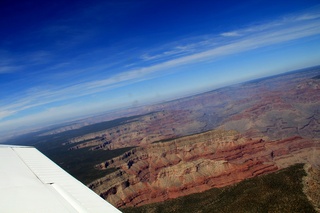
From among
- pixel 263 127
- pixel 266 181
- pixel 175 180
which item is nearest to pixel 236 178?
pixel 175 180

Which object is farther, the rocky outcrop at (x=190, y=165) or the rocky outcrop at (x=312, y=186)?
the rocky outcrop at (x=190, y=165)

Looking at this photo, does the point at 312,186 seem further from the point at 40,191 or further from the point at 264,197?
the point at 40,191

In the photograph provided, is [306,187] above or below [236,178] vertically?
above

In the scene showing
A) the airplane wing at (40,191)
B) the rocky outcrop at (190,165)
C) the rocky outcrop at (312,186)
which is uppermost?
the airplane wing at (40,191)

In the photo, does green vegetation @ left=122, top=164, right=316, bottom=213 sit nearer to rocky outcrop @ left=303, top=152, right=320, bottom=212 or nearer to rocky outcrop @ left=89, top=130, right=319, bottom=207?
rocky outcrop @ left=303, top=152, right=320, bottom=212

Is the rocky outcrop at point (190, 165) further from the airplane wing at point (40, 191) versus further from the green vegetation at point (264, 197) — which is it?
the airplane wing at point (40, 191)

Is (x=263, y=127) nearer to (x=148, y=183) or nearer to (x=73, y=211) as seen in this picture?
(x=148, y=183)

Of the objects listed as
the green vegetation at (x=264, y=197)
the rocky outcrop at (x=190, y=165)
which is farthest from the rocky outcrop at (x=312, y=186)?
the rocky outcrop at (x=190, y=165)
